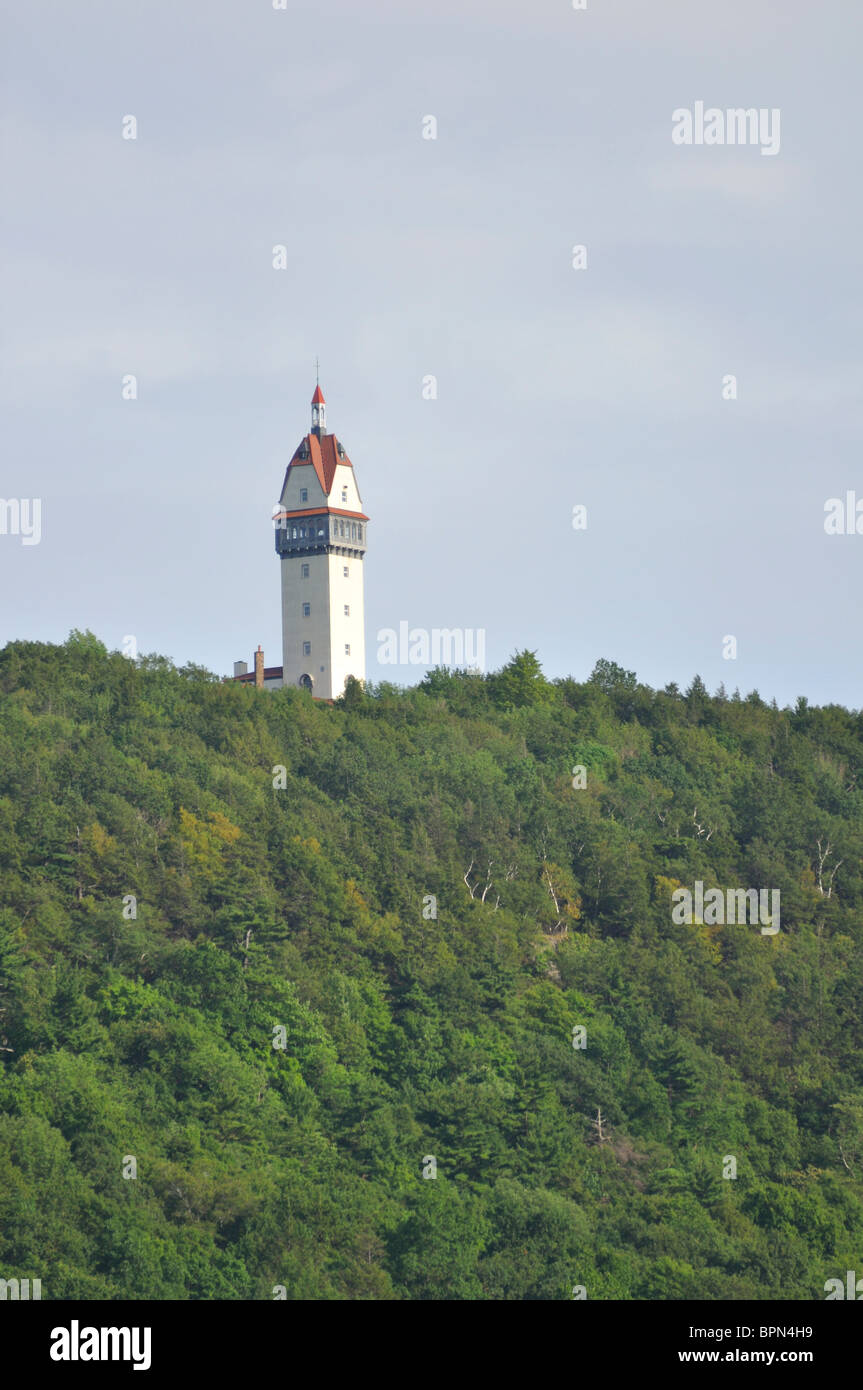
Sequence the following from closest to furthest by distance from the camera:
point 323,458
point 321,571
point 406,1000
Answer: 1. point 406,1000
2. point 321,571
3. point 323,458

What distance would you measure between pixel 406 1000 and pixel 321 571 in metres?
26.3

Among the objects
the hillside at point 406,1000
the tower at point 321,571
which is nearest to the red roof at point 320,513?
the tower at point 321,571

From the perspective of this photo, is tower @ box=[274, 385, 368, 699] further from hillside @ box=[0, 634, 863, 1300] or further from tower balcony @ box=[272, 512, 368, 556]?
hillside @ box=[0, 634, 863, 1300]

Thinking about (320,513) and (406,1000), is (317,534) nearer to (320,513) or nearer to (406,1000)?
(320,513)

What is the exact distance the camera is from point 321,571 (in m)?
97.9

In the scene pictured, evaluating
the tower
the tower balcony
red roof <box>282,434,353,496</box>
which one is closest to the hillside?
the tower

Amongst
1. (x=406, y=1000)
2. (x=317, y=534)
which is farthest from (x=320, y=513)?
(x=406, y=1000)

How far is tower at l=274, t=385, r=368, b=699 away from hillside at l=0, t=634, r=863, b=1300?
257 cm

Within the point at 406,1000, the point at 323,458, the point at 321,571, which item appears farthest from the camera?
the point at 323,458

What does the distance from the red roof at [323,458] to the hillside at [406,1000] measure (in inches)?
408

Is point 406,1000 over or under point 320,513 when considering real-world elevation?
under

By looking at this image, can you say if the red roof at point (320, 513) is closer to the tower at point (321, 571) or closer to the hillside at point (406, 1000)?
the tower at point (321, 571)

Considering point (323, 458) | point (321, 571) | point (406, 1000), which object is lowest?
point (406, 1000)

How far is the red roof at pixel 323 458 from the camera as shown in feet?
327
